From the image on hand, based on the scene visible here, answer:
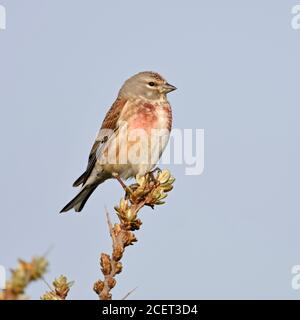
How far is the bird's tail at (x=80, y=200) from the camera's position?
21.6 feet

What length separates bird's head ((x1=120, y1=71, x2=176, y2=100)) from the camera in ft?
24.3

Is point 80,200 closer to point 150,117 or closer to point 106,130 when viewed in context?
point 106,130

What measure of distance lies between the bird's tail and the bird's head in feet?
4.64

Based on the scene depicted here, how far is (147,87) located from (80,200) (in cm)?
186

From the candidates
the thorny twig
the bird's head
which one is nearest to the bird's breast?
the bird's head

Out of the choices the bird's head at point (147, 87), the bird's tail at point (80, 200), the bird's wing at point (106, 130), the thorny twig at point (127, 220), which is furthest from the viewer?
the bird's head at point (147, 87)

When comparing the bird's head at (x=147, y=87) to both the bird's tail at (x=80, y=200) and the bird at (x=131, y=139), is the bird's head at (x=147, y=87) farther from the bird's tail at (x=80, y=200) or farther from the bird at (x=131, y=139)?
the bird's tail at (x=80, y=200)

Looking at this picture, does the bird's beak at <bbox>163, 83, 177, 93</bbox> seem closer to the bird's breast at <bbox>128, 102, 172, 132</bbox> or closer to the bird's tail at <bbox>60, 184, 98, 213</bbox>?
the bird's breast at <bbox>128, 102, 172, 132</bbox>

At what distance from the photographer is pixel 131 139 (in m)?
6.80

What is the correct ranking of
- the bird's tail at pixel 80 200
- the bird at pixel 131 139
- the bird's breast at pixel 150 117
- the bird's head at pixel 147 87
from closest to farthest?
the bird's tail at pixel 80 200 → the bird at pixel 131 139 → the bird's breast at pixel 150 117 → the bird's head at pixel 147 87

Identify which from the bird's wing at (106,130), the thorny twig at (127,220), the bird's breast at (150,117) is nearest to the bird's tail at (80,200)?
the bird's wing at (106,130)

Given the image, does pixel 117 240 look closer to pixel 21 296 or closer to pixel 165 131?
pixel 21 296
